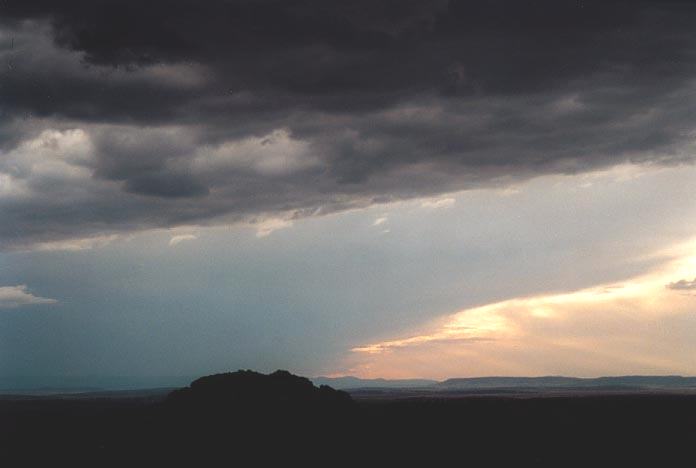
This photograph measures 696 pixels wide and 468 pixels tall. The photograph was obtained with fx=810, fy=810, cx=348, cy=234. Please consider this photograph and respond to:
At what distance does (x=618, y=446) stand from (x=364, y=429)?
25.7 meters

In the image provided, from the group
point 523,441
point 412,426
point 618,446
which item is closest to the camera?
point 618,446

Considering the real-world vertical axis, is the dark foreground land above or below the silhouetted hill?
below

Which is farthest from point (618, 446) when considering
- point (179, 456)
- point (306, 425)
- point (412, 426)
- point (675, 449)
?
point (179, 456)

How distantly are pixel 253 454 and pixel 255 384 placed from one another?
1029 cm

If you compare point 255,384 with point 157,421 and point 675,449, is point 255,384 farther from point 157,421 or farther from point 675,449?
point 675,449

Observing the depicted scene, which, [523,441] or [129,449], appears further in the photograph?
[523,441]

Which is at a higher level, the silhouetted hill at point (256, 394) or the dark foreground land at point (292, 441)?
the silhouetted hill at point (256, 394)

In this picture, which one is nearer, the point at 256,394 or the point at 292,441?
the point at 292,441

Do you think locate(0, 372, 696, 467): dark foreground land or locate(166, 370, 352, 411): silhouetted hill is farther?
locate(166, 370, 352, 411): silhouetted hill

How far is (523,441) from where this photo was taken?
262ft

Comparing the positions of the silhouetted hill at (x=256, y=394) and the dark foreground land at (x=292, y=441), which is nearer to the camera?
the dark foreground land at (x=292, y=441)

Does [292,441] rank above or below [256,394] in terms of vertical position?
below

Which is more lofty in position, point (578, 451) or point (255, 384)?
point (255, 384)

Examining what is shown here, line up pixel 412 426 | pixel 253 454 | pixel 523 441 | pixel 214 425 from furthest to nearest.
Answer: pixel 412 426 < pixel 523 441 < pixel 214 425 < pixel 253 454
